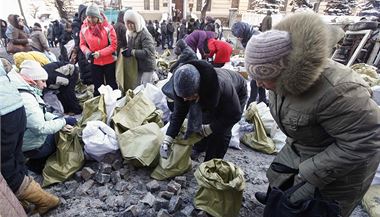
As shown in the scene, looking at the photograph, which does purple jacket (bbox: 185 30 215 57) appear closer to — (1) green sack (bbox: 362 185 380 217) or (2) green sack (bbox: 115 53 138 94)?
(2) green sack (bbox: 115 53 138 94)

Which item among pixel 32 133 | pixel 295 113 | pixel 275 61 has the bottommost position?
pixel 32 133

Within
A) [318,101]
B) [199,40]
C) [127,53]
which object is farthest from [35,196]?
[199,40]

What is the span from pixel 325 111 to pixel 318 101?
6 cm

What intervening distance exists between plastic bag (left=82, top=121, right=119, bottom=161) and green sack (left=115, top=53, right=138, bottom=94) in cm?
152

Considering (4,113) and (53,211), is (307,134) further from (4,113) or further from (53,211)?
(53,211)

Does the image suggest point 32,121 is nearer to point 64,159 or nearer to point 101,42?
point 64,159

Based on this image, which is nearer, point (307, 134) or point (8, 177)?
point (307, 134)

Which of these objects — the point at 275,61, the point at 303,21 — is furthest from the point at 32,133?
the point at 303,21

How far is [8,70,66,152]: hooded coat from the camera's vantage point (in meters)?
2.02

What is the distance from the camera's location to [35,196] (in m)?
2.00

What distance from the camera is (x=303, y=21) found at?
3.67ft

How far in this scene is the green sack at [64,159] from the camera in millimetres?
Answer: 2416

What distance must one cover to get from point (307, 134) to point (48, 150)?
2279mm

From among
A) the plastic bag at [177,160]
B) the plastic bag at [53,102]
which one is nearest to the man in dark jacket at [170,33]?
the plastic bag at [53,102]
